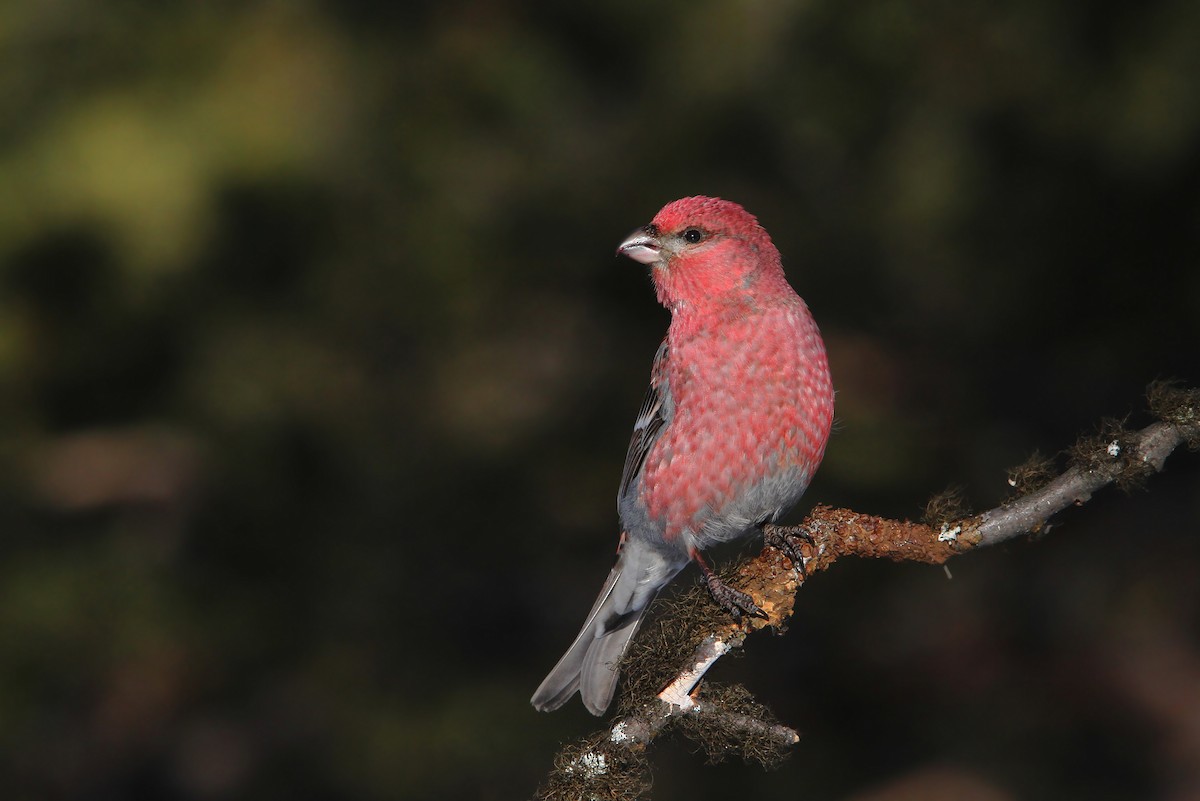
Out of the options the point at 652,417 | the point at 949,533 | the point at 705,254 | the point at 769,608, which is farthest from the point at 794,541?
the point at 705,254

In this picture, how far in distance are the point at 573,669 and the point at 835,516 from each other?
104 centimetres

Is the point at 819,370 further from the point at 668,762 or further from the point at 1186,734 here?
the point at 1186,734

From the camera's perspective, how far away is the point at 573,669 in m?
3.36

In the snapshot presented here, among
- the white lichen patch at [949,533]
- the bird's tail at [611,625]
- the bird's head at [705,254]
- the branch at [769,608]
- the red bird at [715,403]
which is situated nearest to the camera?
the branch at [769,608]

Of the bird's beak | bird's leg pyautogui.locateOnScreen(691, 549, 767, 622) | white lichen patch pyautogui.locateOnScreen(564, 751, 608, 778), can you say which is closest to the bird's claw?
bird's leg pyautogui.locateOnScreen(691, 549, 767, 622)

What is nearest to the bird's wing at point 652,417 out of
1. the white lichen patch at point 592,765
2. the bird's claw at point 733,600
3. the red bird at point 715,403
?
the red bird at point 715,403

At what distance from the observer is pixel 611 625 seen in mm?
3494

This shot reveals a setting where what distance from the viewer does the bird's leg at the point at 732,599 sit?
2.57 meters

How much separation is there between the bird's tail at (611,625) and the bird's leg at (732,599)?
2.27 feet

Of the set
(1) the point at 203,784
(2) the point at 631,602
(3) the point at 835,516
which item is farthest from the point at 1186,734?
(1) the point at 203,784

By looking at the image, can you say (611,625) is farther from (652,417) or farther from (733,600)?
(733,600)

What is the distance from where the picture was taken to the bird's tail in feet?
10.8

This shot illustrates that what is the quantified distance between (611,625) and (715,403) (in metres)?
0.87

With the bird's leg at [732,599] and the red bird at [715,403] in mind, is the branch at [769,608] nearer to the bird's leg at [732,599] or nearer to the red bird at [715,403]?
the bird's leg at [732,599]
